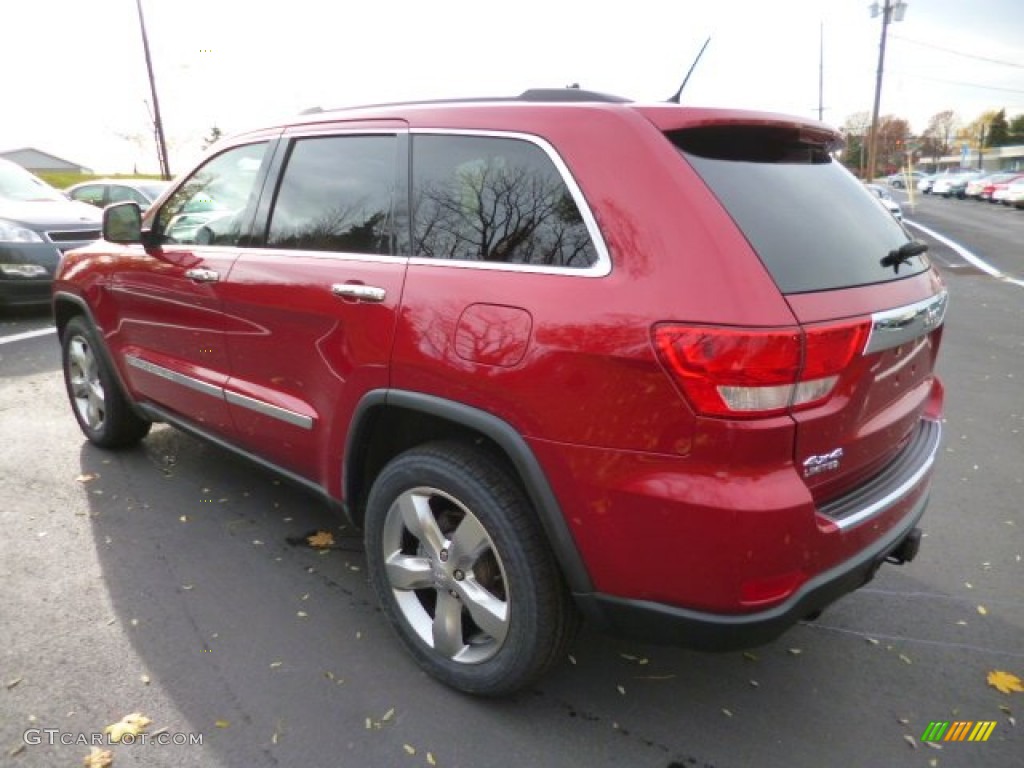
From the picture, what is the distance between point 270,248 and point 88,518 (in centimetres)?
182

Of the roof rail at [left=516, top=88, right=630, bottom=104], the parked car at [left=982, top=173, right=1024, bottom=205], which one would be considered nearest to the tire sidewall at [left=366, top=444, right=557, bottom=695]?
the roof rail at [left=516, top=88, right=630, bottom=104]

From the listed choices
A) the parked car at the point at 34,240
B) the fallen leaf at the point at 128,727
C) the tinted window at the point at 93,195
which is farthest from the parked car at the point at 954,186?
the fallen leaf at the point at 128,727

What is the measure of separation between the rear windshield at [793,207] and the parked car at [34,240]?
8679 mm

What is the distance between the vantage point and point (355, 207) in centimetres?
278

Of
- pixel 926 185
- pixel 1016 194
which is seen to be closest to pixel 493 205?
pixel 1016 194

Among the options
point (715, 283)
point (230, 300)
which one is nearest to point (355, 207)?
point (230, 300)

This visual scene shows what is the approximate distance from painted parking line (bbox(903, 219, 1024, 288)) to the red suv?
12.1 metres

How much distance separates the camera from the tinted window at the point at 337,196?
2678 mm

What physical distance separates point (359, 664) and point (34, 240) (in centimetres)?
807

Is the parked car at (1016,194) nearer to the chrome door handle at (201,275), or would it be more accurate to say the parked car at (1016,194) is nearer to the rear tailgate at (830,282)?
the rear tailgate at (830,282)

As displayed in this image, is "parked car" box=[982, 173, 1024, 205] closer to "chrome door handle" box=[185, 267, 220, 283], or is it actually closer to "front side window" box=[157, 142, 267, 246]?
"front side window" box=[157, 142, 267, 246]

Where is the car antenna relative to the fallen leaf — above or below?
above

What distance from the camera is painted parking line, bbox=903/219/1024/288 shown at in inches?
504

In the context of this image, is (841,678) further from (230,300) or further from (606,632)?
(230,300)
